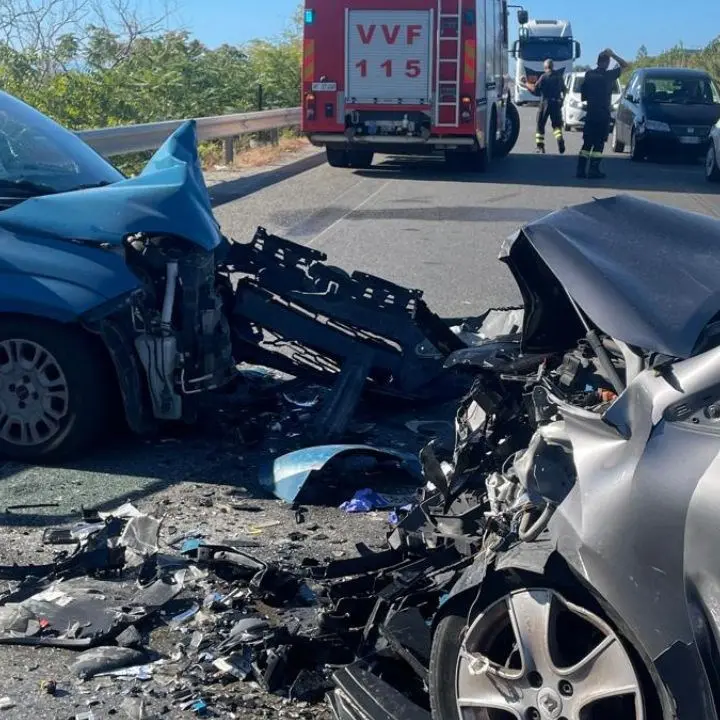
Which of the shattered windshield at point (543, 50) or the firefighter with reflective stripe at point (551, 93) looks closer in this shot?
the firefighter with reflective stripe at point (551, 93)

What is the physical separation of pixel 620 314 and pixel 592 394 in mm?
318

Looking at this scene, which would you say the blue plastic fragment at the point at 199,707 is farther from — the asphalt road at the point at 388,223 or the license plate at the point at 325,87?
the license plate at the point at 325,87

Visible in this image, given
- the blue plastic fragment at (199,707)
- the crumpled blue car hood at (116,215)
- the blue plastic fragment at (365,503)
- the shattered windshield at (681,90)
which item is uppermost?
the shattered windshield at (681,90)

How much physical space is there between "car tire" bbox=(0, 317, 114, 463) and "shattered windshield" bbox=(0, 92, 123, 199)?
0.94m

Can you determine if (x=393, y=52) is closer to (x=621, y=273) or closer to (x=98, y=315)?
(x=98, y=315)

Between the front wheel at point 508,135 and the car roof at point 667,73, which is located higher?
the car roof at point 667,73

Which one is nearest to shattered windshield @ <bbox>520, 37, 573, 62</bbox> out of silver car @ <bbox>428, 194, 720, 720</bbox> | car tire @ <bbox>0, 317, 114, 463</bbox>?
car tire @ <bbox>0, 317, 114, 463</bbox>

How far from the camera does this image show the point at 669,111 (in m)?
24.7

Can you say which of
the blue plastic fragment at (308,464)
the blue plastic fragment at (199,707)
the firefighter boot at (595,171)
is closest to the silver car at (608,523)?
the blue plastic fragment at (199,707)

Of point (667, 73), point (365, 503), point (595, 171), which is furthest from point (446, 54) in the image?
point (365, 503)

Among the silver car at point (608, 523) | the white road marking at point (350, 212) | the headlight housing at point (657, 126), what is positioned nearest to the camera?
the silver car at point (608, 523)

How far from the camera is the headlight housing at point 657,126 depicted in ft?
80.3

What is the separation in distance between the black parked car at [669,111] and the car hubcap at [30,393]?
20.7 metres

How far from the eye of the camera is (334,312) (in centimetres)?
645
